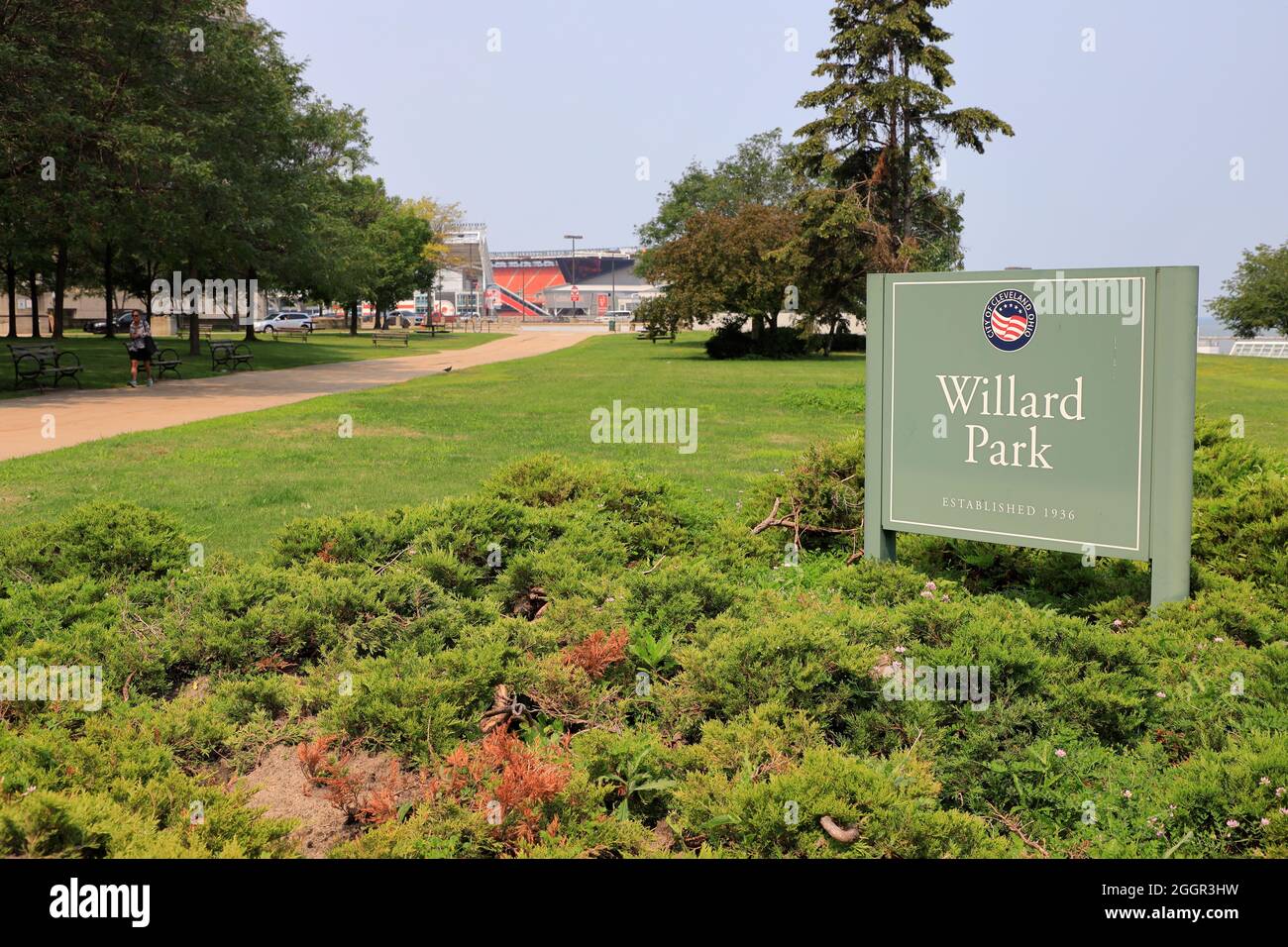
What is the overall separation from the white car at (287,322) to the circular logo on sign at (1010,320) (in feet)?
227

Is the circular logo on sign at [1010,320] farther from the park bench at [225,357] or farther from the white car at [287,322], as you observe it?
the white car at [287,322]

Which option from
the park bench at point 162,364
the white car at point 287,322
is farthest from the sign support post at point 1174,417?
the white car at point 287,322

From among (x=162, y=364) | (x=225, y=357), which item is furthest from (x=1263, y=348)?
(x=162, y=364)

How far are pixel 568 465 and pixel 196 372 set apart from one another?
23.0 meters

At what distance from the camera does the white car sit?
2855 inches

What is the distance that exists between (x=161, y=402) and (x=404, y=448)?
8397 mm

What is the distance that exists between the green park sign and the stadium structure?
123195 mm

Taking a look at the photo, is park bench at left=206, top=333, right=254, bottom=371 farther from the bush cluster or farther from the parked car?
the parked car

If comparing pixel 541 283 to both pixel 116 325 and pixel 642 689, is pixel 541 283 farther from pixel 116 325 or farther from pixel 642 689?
pixel 642 689

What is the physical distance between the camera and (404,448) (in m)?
12.9

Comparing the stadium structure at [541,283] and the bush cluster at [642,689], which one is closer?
the bush cluster at [642,689]

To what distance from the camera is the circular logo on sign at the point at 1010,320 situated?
5250mm

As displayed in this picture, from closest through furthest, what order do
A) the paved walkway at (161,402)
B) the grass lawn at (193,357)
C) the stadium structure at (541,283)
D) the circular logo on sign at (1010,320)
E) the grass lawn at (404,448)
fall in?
the circular logo on sign at (1010,320) → the grass lawn at (404,448) → the paved walkway at (161,402) → the grass lawn at (193,357) → the stadium structure at (541,283)
